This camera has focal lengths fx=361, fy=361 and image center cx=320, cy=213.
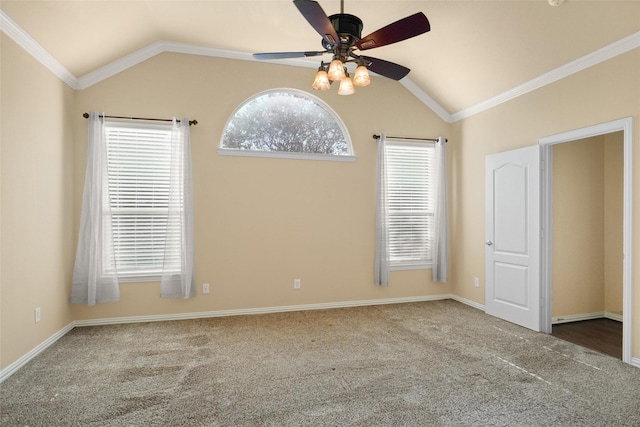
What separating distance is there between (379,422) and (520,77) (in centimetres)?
382

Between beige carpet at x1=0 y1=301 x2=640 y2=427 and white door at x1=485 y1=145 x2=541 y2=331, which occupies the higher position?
white door at x1=485 y1=145 x2=541 y2=331

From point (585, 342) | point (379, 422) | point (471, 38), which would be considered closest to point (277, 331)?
point (379, 422)

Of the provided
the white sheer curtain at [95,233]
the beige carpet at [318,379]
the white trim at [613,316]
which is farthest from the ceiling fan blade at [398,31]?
the white trim at [613,316]

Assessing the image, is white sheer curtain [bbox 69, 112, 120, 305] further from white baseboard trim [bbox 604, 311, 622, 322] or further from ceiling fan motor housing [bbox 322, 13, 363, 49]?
white baseboard trim [bbox 604, 311, 622, 322]

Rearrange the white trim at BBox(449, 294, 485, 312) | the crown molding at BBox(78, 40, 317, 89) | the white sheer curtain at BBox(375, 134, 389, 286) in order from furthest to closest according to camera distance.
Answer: the white sheer curtain at BBox(375, 134, 389, 286) < the white trim at BBox(449, 294, 485, 312) < the crown molding at BBox(78, 40, 317, 89)

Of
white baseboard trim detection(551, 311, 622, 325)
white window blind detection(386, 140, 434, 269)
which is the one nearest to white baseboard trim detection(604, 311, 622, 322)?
white baseboard trim detection(551, 311, 622, 325)

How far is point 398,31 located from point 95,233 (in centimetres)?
367

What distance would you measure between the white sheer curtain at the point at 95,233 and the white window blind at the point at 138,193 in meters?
0.10

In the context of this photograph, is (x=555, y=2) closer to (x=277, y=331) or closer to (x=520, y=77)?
(x=520, y=77)

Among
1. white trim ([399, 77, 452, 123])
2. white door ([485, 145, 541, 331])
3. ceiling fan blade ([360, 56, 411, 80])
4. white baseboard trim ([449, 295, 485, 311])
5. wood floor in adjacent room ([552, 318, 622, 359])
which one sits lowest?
wood floor in adjacent room ([552, 318, 622, 359])

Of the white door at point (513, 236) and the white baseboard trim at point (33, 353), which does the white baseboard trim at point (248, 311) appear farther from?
the white door at point (513, 236)

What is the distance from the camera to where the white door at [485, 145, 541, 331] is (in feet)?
13.0

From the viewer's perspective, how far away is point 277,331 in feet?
12.8

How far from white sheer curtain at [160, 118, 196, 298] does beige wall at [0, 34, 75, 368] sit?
40.1 inches
